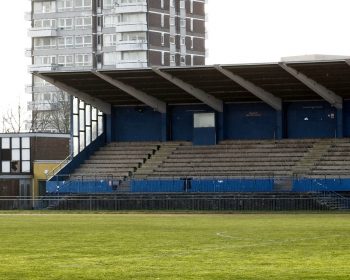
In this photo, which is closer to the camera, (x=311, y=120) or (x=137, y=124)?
(x=311, y=120)

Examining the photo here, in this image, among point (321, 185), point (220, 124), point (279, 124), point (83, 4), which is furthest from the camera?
point (83, 4)

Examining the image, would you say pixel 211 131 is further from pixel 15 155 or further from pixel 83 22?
pixel 83 22

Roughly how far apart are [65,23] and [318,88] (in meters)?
109

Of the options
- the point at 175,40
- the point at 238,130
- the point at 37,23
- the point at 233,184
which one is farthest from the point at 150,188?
the point at 37,23

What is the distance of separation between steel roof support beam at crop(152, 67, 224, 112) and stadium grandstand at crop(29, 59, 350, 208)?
0.31 feet

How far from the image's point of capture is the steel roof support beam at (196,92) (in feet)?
286

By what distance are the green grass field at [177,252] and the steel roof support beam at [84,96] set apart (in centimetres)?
4093

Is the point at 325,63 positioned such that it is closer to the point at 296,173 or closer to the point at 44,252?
the point at 296,173

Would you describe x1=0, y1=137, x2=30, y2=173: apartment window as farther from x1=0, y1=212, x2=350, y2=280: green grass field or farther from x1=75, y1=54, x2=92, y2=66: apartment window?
x1=75, y1=54, x2=92, y2=66: apartment window

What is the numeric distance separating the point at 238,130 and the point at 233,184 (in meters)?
Result: 12.0

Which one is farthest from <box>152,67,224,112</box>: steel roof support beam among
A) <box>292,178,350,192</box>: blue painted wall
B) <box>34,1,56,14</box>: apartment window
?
<box>34,1,56,14</box>: apartment window

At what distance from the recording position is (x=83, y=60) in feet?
619

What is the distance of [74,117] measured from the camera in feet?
319

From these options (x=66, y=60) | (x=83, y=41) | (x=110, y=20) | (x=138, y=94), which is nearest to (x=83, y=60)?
(x=83, y=41)
